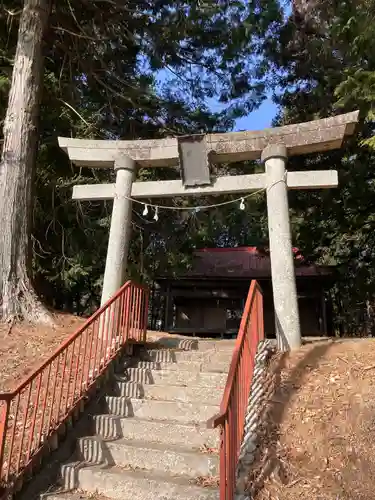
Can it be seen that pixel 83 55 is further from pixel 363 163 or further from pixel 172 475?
pixel 172 475

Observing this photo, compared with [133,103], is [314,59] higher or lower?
higher

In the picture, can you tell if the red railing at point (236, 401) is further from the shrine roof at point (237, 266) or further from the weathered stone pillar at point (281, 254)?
the shrine roof at point (237, 266)

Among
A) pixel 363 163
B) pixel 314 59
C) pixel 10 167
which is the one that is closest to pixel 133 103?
pixel 10 167

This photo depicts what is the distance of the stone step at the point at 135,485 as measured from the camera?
378cm

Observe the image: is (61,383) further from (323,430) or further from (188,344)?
(188,344)

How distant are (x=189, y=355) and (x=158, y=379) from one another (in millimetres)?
653

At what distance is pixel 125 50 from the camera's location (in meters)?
11.1

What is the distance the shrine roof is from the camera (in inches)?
651

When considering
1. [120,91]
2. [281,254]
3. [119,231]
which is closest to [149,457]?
[281,254]

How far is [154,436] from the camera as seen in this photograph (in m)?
4.73

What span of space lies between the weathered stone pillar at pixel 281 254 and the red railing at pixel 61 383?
2.07m

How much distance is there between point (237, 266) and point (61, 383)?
43.1 feet

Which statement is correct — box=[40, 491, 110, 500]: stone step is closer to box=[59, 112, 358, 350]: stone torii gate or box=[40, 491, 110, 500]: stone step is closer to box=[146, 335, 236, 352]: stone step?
box=[146, 335, 236, 352]: stone step

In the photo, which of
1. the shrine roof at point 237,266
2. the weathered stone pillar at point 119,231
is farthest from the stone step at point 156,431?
the shrine roof at point 237,266
